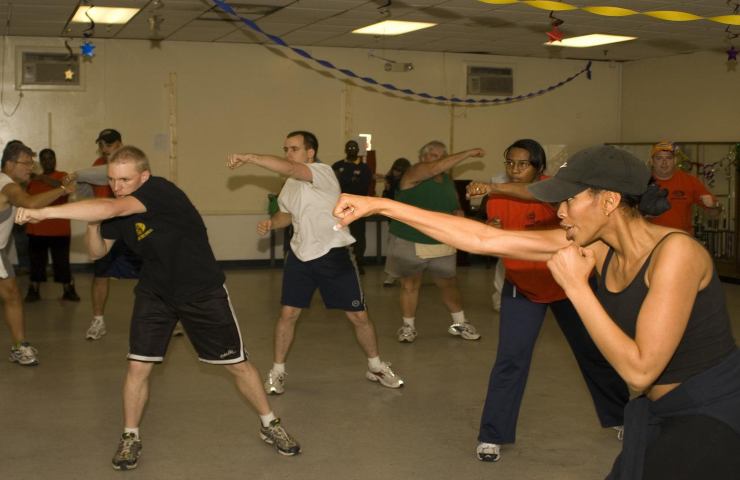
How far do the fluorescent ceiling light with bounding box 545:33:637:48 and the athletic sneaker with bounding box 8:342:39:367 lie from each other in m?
7.83

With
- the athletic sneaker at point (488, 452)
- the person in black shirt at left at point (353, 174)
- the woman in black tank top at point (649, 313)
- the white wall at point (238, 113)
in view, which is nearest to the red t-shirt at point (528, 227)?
the athletic sneaker at point (488, 452)

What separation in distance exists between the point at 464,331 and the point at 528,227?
3.15 m

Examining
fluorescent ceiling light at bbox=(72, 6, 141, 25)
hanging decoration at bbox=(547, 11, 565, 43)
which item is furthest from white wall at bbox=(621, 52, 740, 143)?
fluorescent ceiling light at bbox=(72, 6, 141, 25)

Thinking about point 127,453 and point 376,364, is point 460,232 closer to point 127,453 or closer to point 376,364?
point 127,453

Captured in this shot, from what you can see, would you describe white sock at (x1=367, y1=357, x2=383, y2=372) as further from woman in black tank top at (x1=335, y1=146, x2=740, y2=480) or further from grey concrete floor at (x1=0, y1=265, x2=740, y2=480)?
woman in black tank top at (x1=335, y1=146, x2=740, y2=480)

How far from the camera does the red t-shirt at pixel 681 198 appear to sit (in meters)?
7.09

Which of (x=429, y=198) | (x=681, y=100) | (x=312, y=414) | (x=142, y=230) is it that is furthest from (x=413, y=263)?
(x=681, y=100)

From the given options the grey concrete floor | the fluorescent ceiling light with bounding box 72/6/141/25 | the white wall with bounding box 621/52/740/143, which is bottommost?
the grey concrete floor

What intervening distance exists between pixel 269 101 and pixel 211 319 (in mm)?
8887

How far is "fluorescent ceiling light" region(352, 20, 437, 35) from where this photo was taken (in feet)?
36.0

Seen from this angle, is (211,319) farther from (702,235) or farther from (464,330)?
(702,235)

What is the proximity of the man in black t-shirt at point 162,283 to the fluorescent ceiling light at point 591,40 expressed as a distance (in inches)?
330

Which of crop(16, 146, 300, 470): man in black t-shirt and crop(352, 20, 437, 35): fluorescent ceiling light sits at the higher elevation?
crop(352, 20, 437, 35): fluorescent ceiling light

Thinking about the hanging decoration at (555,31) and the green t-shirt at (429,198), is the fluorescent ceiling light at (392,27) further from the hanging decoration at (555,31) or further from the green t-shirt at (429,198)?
the green t-shirt at (429,198)
